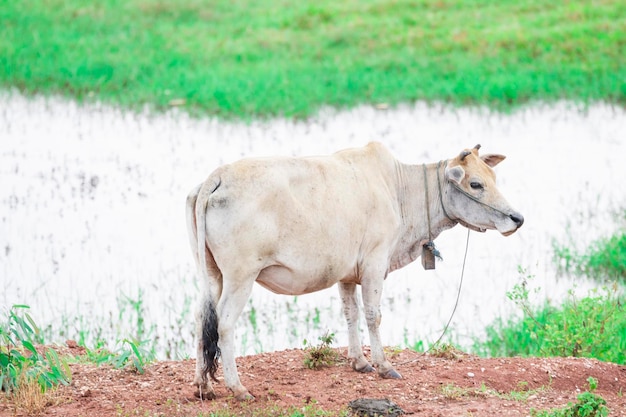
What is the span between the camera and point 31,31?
47.4ft

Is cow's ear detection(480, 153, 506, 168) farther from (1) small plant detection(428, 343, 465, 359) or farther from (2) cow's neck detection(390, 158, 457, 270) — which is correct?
(1) small plant detection(428, 343, 465, 359)

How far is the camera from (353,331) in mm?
6121

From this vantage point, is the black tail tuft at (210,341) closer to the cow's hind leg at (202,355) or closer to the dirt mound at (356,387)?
the cow's hind leg at (202,355)

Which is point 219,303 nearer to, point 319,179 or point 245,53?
point 319,179

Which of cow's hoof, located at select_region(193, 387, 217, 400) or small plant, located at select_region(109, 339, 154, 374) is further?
small plant, located at select_region(109, 339, 154, 374)

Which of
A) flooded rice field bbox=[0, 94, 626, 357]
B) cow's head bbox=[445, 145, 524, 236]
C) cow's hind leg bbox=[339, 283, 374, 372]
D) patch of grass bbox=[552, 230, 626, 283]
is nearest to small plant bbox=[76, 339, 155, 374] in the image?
flooded rice field bbox=[0, 94, 626, 357]

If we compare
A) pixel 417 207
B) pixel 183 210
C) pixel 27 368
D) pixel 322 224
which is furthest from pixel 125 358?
pixel 183 210

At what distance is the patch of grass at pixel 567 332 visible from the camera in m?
6.75

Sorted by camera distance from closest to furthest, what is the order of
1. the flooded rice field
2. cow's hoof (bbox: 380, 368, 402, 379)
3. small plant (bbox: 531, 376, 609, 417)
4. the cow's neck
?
small plant (bbox: 531, 376, 609, 417) → cow's hoof (bbox: 380, 368, 402, 379) → the cow's neck → the flooded rice field

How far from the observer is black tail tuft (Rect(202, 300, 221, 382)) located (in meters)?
5.29

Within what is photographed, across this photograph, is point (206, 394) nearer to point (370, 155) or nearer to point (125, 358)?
point (125, 358)

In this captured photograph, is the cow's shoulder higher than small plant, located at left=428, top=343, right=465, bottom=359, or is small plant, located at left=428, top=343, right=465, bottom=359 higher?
the cow's shoulder

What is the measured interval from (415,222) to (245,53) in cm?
812

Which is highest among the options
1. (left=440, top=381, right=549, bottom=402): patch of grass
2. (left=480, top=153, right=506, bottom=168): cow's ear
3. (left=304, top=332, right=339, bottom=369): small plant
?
(left=480, top=153, right=506, bottom=168): cow's ear
